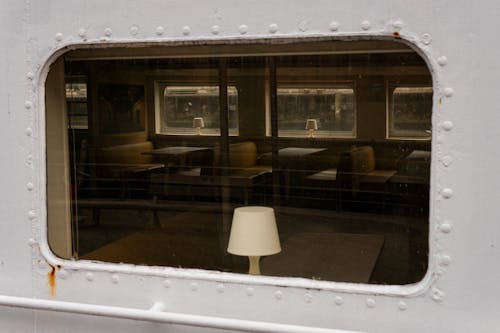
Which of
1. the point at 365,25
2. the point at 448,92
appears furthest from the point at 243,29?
the point at 448,92

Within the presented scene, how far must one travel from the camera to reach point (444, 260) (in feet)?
5.92

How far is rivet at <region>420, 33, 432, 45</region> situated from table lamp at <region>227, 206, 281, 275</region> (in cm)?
82

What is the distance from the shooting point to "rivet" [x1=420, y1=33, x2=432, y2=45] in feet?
5.84

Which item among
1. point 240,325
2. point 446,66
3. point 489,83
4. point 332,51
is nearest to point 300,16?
point 332,51

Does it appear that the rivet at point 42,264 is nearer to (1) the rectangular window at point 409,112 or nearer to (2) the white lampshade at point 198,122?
(2) the white lampshade at point 198,122

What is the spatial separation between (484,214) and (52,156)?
153 cm

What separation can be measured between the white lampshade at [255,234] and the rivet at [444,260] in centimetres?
60

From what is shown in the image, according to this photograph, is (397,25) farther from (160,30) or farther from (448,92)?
(160,30)

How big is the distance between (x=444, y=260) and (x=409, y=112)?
49 centimetres

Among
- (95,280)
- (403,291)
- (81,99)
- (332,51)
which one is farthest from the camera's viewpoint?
(81,99)

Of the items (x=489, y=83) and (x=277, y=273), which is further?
(x=277, y=273)

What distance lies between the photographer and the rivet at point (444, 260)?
70.9 inches

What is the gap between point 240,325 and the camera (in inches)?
74.3

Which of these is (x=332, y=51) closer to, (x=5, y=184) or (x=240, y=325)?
(x=240, y=325)
